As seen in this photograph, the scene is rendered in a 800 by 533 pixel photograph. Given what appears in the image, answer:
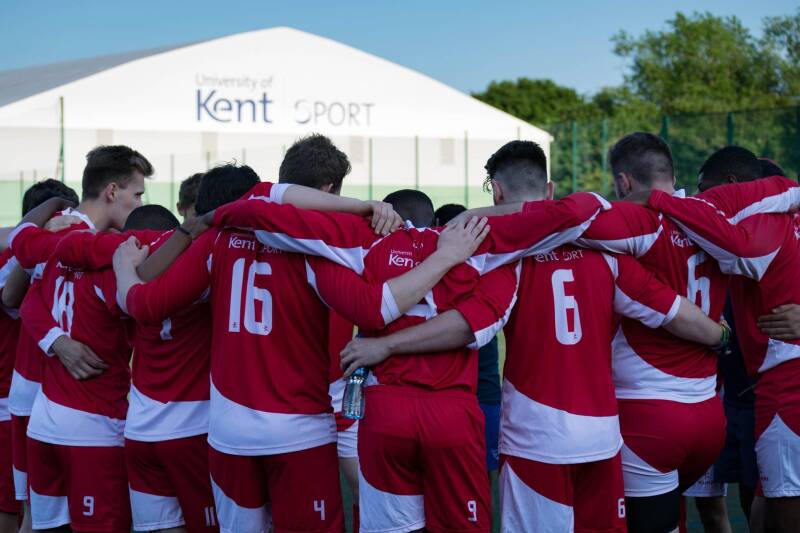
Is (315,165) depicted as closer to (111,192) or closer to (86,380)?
(111,192)

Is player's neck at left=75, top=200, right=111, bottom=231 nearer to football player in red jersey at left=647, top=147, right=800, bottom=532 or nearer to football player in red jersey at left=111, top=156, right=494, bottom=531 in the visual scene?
football player in red jersey at left=111, top=156, right=494, bottom=531

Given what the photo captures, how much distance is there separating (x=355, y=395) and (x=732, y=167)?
2.53 metres

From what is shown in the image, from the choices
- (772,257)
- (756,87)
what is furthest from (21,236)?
(756,87)

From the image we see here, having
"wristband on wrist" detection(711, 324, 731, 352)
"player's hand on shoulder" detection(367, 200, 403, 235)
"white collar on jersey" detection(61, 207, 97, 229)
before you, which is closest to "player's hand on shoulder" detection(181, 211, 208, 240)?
"player's hand on shoulder" detection(367, 200, 403, 235)

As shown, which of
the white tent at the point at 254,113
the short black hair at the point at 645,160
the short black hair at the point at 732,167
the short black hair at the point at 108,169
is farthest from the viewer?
the white tent at the point at 254,113

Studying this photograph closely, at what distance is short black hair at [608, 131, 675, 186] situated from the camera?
4.23 meters

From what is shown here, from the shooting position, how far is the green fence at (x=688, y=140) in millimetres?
18688

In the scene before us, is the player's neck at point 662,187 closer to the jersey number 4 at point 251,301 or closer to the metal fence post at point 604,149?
the jersey number 4 at point 251,301

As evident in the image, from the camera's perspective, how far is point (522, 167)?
392cm

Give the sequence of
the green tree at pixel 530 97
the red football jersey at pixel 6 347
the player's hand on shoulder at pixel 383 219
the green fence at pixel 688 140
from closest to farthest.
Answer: the player's hand on shoulder at pixel 383 219 → the red football jersey at pixel 6 347 → the green fence at pixel 688 140 → the green tree at pixel 530 97

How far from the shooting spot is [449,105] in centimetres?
4178

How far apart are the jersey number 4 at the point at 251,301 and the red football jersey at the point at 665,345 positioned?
1.51 m

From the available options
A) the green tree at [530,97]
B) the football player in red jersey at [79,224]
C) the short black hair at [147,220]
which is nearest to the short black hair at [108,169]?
the football player in red jersey at [79,224]

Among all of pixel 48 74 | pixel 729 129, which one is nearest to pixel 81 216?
pixel 729 129
